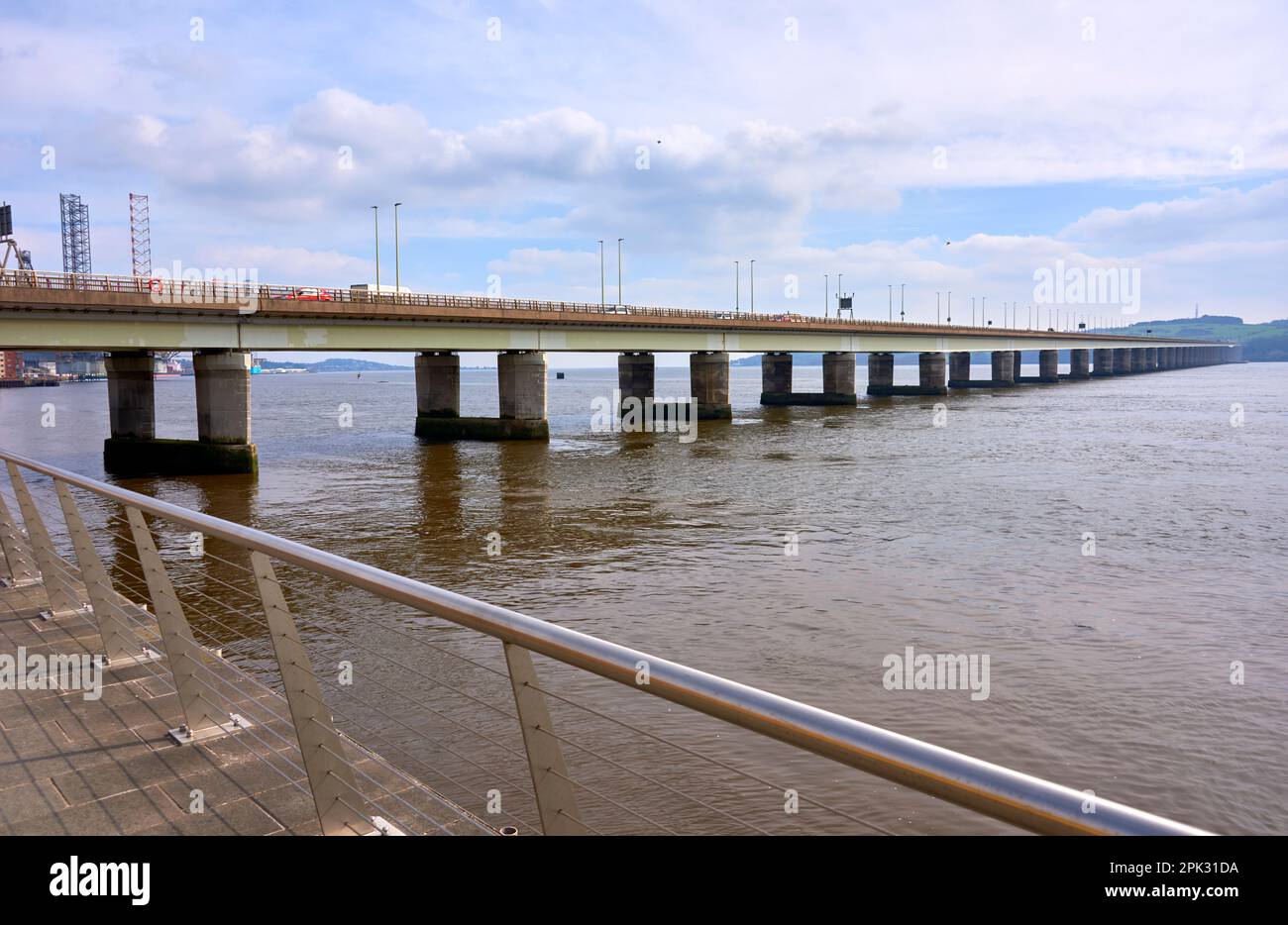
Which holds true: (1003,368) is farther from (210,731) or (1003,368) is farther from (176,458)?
(210,731)

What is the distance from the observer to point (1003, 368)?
456ft

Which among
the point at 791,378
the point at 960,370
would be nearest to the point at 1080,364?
the point at 960,370

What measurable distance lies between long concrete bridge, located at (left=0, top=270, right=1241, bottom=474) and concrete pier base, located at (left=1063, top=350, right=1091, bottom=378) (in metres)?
109

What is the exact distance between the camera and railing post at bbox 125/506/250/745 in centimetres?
574

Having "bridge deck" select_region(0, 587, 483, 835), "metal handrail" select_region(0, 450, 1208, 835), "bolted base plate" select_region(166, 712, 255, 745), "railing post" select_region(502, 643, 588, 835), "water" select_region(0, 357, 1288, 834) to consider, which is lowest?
"water" select_region(0, 357, 1288, 834)

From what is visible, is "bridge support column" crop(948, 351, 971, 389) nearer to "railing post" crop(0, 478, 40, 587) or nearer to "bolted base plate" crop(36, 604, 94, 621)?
"railing post" crop(0, 478, 40, 587)

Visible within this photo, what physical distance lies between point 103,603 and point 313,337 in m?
38.0

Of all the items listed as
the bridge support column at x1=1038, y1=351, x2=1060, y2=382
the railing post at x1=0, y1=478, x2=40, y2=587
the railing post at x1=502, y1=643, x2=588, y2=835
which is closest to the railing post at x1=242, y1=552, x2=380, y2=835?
the railing post at x1=502, y1=643, x2=588, y2=835

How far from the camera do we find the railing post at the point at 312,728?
4266mm

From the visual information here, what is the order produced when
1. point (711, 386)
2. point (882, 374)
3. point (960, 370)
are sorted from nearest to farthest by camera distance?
point (711, 386)
point (882, 374)
point (960, 370)

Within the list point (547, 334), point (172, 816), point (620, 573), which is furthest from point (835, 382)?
point (172, 816)

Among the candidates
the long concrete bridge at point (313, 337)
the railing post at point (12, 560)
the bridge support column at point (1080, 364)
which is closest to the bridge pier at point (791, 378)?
the long concrete bridge at point (313, 337)
